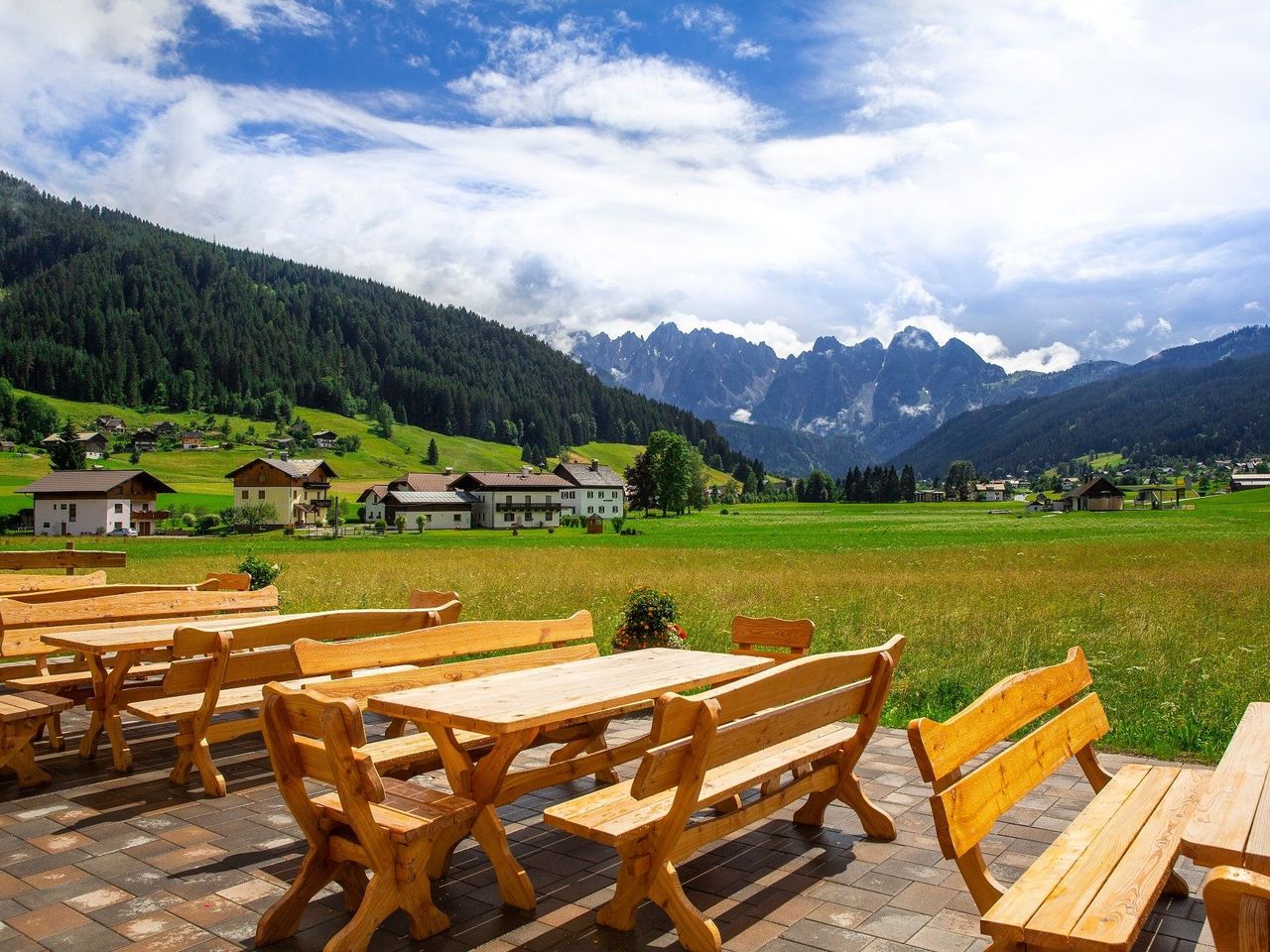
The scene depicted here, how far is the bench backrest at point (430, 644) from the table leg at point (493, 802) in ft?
4.20

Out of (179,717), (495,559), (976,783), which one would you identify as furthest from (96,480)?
(976,783)

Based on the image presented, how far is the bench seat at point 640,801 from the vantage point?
12.8 ft

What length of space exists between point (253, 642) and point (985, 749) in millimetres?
5109

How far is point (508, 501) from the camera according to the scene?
10925cm

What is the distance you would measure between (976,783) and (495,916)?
2.45 meters

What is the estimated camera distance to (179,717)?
6.33 m

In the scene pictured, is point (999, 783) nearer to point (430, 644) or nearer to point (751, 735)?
point (751, 735)

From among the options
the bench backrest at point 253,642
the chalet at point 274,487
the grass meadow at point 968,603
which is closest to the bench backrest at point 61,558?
the grass meadow at point 968,603

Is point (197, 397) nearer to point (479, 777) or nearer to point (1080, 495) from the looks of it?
point (1080, 495)

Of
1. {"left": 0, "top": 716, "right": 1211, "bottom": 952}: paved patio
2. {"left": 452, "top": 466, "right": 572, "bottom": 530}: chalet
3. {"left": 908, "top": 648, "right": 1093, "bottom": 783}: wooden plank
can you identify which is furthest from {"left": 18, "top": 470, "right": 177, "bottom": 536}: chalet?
{"left": 908, "top": 648, "right": 1093, "bottom": 783}: wooden plank

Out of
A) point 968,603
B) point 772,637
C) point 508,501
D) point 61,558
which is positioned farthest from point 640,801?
point 508,501

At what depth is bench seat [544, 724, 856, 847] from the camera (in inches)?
154

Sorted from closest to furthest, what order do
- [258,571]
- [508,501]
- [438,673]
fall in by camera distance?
[438,673], [258,571], [508,501]

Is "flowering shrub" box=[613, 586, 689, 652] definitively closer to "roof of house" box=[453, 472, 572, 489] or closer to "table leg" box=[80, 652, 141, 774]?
"table leg" box=[80, 652, 141, 774]
